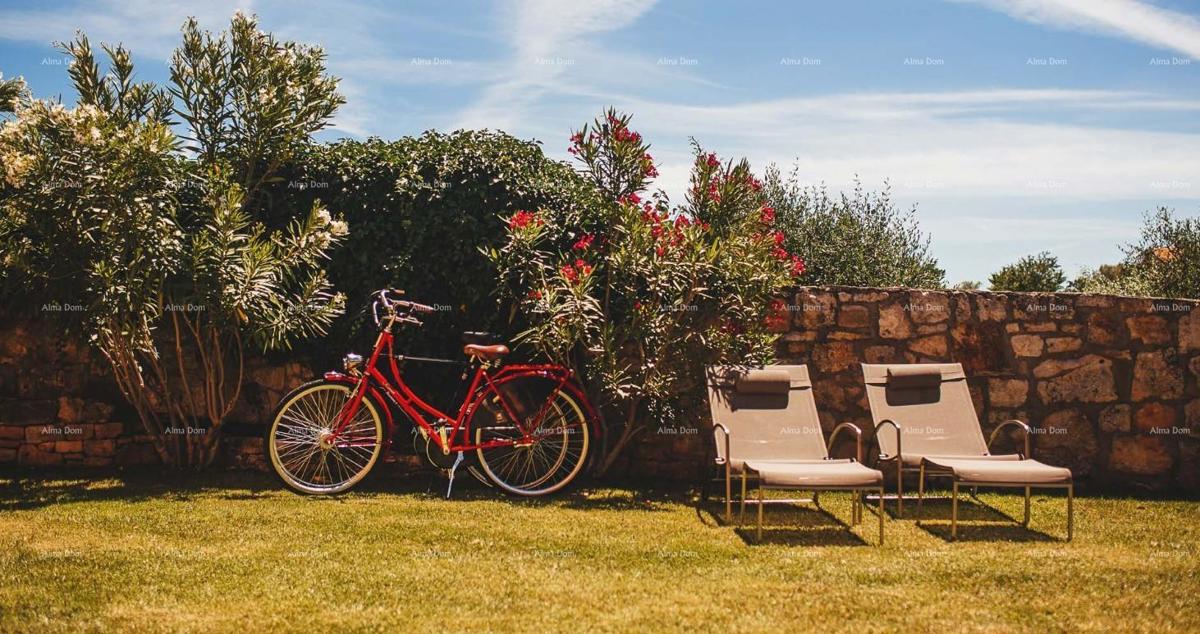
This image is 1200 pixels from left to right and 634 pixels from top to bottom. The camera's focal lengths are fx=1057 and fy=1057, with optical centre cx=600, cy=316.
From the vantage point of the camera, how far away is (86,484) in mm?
7258

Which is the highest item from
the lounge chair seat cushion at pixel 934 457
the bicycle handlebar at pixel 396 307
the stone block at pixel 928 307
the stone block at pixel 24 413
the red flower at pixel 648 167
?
the red flower at pixel 648 167

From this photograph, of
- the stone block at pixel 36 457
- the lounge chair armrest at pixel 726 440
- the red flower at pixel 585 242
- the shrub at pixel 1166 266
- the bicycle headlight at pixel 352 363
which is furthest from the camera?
the shrub at pixel 1166 266

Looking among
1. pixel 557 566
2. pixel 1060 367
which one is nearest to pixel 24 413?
pixel 557 566

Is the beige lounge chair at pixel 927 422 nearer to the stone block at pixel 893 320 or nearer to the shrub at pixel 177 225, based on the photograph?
the stone block at pixel 893 320

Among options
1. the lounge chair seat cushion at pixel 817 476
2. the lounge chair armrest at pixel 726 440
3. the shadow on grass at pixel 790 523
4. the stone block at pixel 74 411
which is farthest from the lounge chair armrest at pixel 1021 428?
the stone block at pixel 74 411

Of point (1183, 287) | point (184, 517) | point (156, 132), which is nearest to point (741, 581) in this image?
point (184, 517)

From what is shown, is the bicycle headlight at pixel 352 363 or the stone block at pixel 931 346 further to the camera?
the stone block at pixel 931 346

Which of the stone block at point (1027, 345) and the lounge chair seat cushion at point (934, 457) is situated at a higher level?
the stone block at point (1027, 345)

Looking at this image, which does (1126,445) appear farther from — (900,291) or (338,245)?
(338,245)

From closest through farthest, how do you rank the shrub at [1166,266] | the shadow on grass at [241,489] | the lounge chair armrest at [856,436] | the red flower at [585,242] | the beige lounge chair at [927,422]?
1. the lounge chair armrest at [856,436]
2. the beige lounge chair at [927,422]
3. the shadow on grass at [241,489]
4. the red flower at [585,242]
5. the shrub at [1166,266]

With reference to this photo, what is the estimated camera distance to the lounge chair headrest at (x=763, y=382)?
22.4ft

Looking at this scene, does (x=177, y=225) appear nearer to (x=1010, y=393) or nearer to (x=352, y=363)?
(x=352, y=363)

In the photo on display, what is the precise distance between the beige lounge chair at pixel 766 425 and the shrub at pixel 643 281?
31 centimetres

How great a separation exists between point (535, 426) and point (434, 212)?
1795 millimetres
